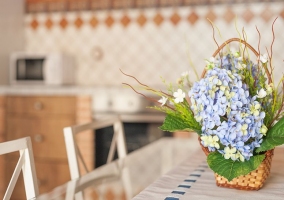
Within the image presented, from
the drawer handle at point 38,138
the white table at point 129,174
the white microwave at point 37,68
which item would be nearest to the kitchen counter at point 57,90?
the white microwave at point 37,68

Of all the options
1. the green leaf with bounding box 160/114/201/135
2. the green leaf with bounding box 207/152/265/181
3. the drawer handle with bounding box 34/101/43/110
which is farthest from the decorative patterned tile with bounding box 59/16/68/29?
the green leaf with bounding box 207/152/265/181

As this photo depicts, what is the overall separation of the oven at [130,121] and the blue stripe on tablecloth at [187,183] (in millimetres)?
1649

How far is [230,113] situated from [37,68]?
2.75 metres

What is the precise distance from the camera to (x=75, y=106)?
3.11m

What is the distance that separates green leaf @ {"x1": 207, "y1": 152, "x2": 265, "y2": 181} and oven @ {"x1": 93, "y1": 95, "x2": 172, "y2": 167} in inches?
78.3

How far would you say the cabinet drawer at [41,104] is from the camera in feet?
10.3

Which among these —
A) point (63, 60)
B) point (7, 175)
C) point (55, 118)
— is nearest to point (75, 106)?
point (55, 118)

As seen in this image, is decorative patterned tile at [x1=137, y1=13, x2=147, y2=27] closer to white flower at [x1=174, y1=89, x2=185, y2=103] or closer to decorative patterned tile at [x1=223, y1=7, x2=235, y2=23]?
decorative patterned tile at [x1=223, y1=7, x2=235, y2=23]

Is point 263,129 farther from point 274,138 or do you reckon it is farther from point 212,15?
point 212,15

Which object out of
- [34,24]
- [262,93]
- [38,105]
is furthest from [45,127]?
[262,93]

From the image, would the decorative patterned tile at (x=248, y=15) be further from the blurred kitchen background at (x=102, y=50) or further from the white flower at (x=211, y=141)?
the white flower at (x=211, y=141)

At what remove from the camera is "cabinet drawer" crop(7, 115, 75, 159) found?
10.4 feet

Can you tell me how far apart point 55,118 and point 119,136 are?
4.67 feet

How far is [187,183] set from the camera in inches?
44.9
